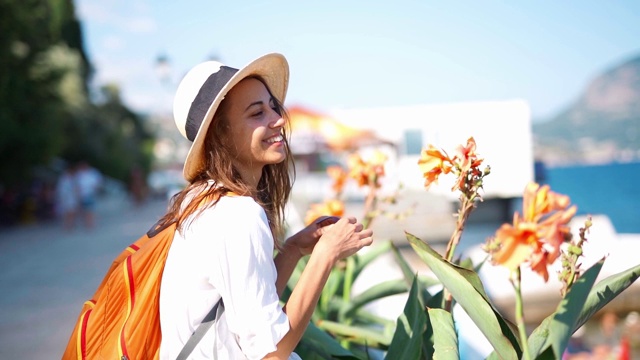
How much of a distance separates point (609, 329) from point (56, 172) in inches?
975

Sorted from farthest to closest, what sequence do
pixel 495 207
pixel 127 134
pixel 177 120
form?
pixel 127 134, pixel 495 207, pixel 177 120

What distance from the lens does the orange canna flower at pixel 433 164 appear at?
78.6 inches

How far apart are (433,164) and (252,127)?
0.53 meters

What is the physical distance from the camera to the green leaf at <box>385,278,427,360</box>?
2246 millimetres

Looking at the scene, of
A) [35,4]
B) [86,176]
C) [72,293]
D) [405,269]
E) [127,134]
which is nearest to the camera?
[405,269]

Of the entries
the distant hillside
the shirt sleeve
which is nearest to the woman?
the shirt sleeve

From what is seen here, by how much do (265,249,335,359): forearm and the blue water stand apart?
5018 millimetres

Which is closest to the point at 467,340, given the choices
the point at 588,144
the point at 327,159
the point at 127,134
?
the point at 327,159

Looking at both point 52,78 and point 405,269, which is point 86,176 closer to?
point 52,78

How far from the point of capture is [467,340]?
3.64m

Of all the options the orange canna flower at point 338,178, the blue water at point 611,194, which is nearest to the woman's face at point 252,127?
the orange canna flower at point 338,178

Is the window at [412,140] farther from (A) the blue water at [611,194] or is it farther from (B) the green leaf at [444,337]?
(B) the green leaf at [444,337]

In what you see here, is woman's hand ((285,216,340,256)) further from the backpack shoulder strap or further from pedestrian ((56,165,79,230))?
pedestrian ((56,165,79,230))

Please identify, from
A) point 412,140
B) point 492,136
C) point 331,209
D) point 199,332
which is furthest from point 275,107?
point 412,140
